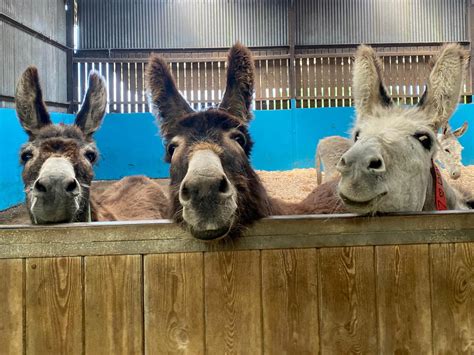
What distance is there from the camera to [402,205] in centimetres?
257

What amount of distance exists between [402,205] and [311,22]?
16.7 meters

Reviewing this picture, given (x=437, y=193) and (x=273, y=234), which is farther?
(x=437, y=193)

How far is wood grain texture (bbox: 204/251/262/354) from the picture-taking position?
7.62ft

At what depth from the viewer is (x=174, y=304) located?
7.69 ft

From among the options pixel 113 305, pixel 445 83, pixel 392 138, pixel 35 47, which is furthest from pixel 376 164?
pixel 35 47

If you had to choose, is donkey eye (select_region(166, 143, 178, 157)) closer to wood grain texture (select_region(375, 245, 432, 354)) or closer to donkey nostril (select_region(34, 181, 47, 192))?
donkey nostril (select_region(34, 181, 47, 192))

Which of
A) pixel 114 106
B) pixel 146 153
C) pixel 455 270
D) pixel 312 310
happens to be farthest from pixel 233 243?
pixel 114 106

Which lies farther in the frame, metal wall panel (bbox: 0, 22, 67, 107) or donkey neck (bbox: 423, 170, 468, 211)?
metal wall panel (bbox: 0, 22, 67, 107)

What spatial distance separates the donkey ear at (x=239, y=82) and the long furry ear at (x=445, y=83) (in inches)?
45.4

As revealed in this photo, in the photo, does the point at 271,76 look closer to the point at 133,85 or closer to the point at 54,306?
the point at 133,85

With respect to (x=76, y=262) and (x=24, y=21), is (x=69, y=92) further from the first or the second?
(x=76, y=262)

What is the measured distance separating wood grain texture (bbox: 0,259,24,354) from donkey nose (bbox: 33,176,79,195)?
28.7 inches

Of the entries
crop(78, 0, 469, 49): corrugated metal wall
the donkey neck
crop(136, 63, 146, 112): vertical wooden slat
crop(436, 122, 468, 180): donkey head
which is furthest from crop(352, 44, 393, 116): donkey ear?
crop(78, 0, 469, 49): corrugated metal wall

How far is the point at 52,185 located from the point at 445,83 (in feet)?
8.46
